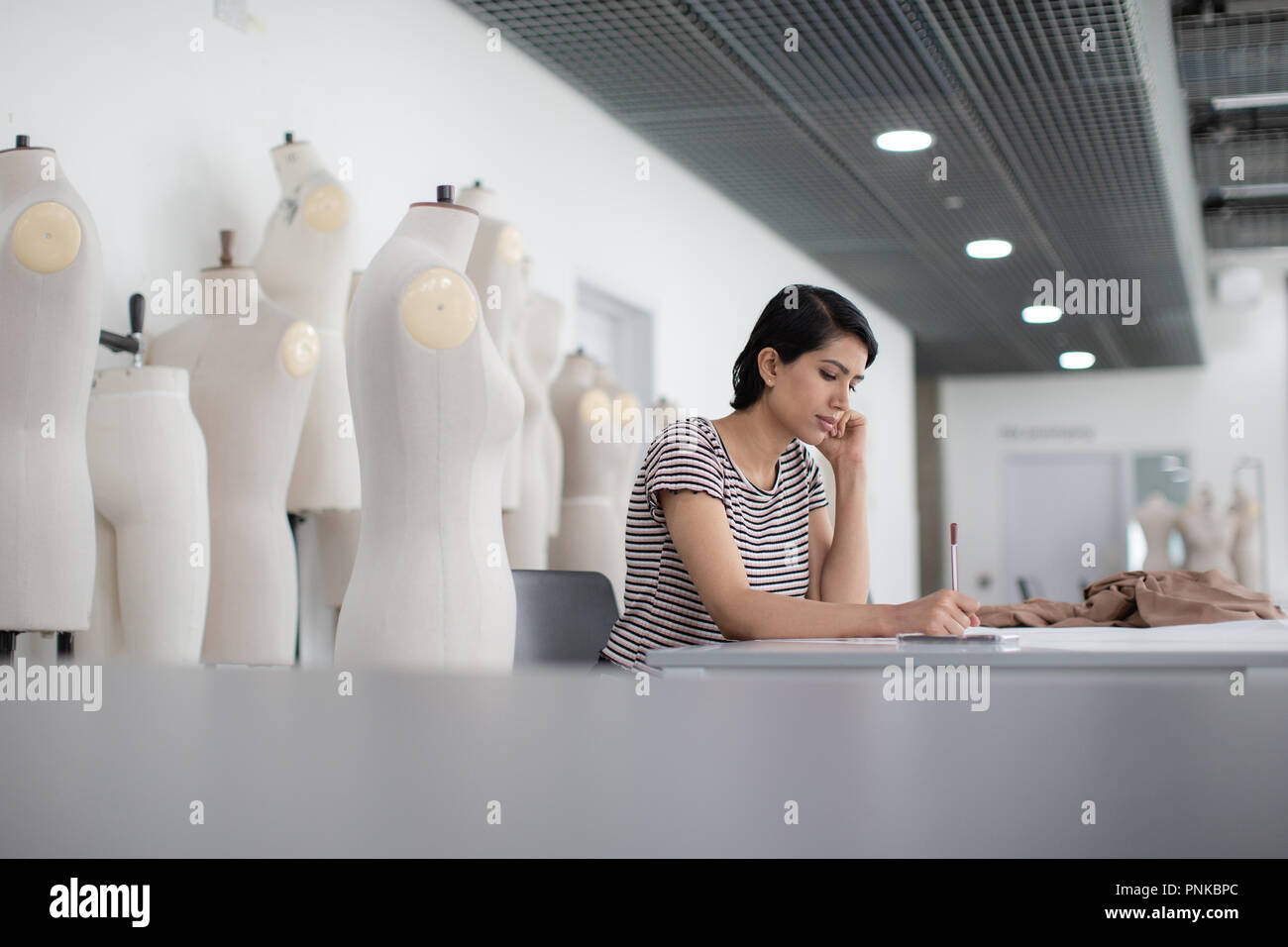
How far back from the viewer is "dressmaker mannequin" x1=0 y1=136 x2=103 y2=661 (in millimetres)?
2078

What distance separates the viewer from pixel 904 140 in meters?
5.25

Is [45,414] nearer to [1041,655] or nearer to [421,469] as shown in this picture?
[421,469]

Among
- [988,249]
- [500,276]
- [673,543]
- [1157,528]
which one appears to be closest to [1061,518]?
[1157,528]

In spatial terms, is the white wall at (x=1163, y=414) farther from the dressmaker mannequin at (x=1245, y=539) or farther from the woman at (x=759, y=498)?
the woman at (x=759, y=498)

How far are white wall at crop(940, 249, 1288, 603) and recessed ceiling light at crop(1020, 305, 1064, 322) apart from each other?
5.14 feet

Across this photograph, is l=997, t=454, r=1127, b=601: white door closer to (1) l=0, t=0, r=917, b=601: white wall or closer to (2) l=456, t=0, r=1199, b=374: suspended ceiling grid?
(2) l=456, t=0, r=1199, b=374: suspended ceiling grid

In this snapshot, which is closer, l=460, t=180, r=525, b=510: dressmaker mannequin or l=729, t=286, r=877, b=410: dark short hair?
l=729, t=286, r=877, b=410: dark short hair

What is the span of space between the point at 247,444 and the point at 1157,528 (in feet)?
27.5

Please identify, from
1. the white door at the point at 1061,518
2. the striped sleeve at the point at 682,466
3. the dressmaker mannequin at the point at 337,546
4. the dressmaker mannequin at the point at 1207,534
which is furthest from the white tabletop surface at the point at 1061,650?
the white door at the point at 1061,518

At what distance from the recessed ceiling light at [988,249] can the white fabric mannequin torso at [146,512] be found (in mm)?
5196

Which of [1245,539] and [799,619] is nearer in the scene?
[799,619]

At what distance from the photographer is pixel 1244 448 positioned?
34.4ft

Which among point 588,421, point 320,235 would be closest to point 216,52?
point 320,235

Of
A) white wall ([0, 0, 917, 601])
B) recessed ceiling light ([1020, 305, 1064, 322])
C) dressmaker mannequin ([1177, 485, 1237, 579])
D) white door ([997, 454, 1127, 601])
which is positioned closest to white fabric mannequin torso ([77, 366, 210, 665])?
white wall ([0, 0, 917, 601])
